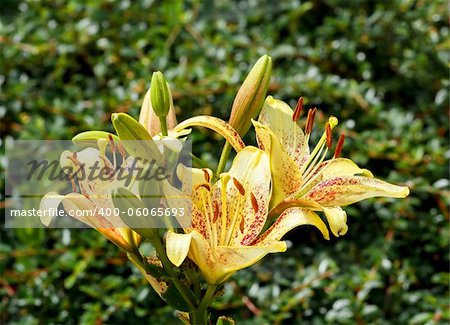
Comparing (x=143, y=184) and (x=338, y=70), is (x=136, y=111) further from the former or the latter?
(x=143, y=184)

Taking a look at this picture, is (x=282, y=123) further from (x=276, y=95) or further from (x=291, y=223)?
(x=276, y=95)

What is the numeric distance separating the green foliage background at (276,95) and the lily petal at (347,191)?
0.64m

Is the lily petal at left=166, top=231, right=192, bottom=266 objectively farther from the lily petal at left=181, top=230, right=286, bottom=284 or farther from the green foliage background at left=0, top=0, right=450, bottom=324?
the green foliage background at left=0, top=0, right=450, bottom=324

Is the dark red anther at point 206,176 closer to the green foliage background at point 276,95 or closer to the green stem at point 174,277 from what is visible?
the green stem at point 174,277

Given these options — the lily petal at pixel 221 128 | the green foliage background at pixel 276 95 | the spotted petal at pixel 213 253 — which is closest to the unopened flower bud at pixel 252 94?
the lily petal at pixel 221 128

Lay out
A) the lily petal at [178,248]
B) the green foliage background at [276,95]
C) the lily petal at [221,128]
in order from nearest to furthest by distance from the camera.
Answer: the lily petal at [178,248], the lily petal at [221,128], the green foliage background at [276,95]

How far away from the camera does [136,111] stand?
1.36 m

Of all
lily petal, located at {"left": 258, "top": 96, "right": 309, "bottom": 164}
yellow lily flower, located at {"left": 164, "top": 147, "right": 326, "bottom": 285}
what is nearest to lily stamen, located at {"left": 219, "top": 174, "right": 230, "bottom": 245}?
yellow lily flower, located at {"left": 164, "top": 147, "right": 326, "bottom": 285}

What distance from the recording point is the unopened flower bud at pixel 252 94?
0.62m

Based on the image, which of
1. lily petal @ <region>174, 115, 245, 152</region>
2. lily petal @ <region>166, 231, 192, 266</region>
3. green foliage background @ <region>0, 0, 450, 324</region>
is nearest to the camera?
lily petal @ <region>166, 231, 192, 266</region>

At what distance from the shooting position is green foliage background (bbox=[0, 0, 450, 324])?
4.07ft

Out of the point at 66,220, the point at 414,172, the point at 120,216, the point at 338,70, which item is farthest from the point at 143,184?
the point at 338,70

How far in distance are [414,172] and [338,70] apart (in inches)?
12.3

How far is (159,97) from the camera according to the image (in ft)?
1.90
